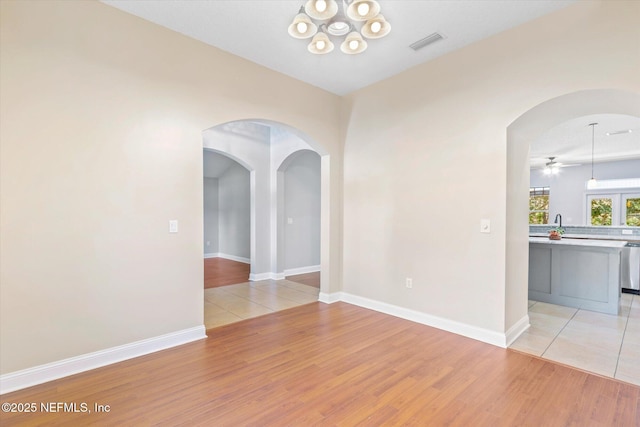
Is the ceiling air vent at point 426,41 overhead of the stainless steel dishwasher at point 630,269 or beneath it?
overhead

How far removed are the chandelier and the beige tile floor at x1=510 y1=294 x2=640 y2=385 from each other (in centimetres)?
328

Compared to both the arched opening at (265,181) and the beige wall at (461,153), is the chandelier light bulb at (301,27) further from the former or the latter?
the arched opening at (265,181)

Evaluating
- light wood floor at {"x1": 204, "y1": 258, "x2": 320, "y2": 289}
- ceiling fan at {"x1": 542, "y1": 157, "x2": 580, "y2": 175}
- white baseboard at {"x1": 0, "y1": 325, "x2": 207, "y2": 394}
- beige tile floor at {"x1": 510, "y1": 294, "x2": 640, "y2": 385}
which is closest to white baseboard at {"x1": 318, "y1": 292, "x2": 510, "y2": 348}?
beige tile floor at {"x1": 510, "y1": 294, "x2": 640, "y2": 385}

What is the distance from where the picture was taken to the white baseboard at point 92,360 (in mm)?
2227

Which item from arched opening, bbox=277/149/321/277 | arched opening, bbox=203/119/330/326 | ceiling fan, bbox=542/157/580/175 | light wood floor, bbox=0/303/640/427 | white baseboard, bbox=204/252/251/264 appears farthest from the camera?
white baseboard, bbox=204/252/251/264

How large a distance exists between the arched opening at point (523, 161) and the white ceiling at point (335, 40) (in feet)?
2.83

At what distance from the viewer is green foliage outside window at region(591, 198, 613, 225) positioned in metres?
8.43

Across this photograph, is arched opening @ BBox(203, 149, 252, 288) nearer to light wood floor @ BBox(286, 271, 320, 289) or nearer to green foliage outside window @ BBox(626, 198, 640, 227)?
light wood floor @ BBox(286, 271, 320, 289)

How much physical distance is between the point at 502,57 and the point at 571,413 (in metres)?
3.10

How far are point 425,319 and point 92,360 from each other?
3401 mm

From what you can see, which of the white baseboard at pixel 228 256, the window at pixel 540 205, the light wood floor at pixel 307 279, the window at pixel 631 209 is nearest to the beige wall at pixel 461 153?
the light wood floor at pixel 307 279

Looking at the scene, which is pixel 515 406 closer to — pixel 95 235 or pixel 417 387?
pixel 417 387

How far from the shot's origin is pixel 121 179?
2.71 metres

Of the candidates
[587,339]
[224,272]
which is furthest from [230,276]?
[587,339]
